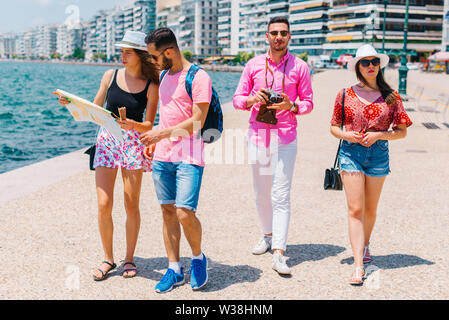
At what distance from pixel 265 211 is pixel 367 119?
1.29 m

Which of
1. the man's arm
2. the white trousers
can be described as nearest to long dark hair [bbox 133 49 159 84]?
the white trousers

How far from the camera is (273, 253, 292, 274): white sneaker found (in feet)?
14.4

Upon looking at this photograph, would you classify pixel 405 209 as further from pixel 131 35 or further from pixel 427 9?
pixel 427 9

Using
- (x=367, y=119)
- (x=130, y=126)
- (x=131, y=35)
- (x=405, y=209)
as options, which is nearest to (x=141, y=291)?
(x=130, y=126)

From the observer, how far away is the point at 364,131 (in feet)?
14.3

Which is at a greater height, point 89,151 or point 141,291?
point 89,151

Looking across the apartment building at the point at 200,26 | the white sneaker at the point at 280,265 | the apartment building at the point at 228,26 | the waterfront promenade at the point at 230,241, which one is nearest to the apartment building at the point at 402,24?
the apartment building at the point at 228,26

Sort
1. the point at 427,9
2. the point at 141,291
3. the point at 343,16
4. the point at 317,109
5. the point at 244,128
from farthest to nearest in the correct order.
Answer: the point at 343,16
the point at 427,9
the point at 317,109
the point at 244,128
the point at 141,291

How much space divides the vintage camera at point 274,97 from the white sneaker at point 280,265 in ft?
4.13

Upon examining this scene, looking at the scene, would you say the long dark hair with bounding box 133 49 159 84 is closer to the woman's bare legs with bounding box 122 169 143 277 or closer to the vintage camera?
the woman's bare legs with bounding box 122 169 143 277

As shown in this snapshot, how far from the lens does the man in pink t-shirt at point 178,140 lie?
3.90 m

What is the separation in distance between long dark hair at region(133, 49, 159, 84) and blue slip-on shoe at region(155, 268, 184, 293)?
147 centimetres

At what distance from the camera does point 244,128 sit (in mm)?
14508
